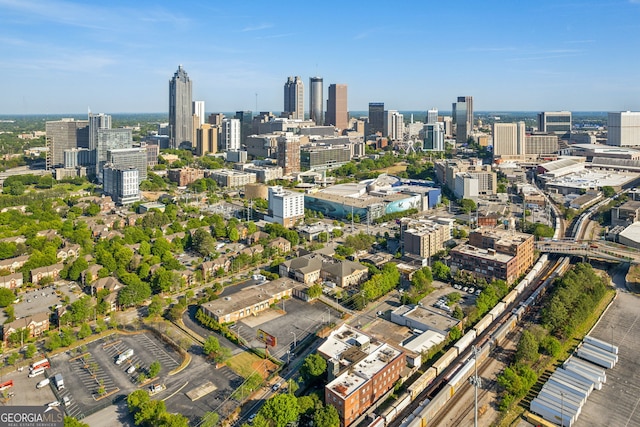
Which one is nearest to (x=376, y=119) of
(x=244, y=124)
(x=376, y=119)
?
(x=376, y=119)

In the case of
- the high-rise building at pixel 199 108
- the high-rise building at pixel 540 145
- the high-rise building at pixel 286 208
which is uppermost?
the high-rise building at pixel 199 108

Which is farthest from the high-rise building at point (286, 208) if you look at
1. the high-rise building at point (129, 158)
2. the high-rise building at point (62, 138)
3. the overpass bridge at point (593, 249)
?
the high-rise building at point (62, 138)

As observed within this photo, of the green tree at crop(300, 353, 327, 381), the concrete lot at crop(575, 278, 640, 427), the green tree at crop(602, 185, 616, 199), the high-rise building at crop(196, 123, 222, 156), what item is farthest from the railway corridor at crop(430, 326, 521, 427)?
the high-rise building at crop(196, 123, 222, 156)

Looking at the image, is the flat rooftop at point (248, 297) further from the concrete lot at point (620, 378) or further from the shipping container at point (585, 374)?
the concrete lot at point (620, 378)

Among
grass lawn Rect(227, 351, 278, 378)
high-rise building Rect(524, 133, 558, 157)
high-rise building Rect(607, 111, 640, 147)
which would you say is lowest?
grass lawn Rect(227, 351, 278, 378)

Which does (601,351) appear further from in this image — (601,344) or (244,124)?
(244,124)

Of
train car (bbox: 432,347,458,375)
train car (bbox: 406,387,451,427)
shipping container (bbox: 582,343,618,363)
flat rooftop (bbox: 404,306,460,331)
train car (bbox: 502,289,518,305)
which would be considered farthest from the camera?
train car (bbox: 502,289,518,305)

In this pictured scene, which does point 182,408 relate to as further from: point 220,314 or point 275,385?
point 220,314

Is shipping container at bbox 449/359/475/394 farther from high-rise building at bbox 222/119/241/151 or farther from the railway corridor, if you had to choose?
high-rise building at bbox 222/119/241/151
